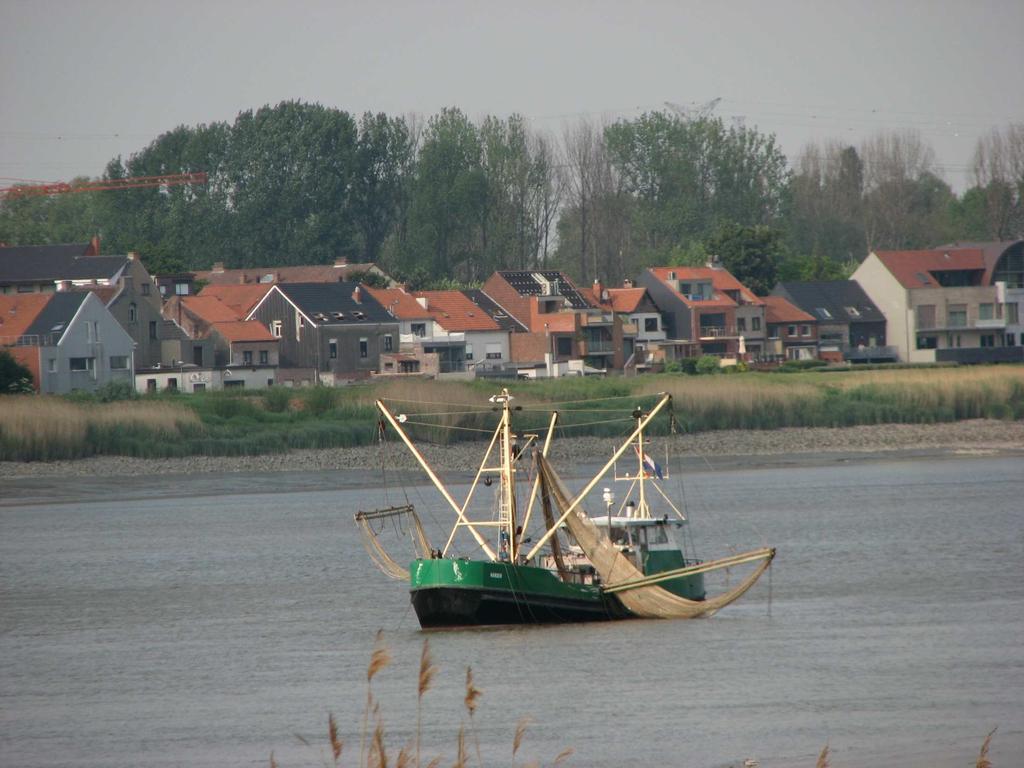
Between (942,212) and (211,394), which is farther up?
(942,212)

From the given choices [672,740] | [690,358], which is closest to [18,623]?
[672,740]

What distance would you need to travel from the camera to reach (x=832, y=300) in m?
135

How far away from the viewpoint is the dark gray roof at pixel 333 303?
113 m

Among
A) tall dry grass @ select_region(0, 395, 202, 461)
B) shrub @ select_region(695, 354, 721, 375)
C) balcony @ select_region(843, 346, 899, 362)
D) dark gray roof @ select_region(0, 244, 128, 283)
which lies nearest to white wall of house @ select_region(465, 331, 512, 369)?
shrub @ select_region(695, 354, 721, 375)

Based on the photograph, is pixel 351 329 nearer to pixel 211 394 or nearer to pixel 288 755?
pixel 211 394

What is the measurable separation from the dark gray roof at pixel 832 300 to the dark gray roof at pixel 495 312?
1002 inches

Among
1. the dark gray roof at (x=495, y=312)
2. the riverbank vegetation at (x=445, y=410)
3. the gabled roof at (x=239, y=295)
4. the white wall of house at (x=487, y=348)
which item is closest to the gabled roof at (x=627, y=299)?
the dark gray roof at (x=495, y=312)

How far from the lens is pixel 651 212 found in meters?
162

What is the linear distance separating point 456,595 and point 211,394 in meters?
55.6

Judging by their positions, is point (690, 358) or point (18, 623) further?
point (690, 358)

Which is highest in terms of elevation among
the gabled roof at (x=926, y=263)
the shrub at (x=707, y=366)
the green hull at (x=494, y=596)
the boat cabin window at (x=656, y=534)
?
the gabled roof at (x=926, y=263)

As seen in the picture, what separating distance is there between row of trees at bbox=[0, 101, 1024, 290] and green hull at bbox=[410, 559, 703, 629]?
352 feet

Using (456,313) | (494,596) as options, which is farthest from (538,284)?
(494,596)

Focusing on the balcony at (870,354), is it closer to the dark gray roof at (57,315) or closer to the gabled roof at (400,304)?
the gabled roof at (400,304)
